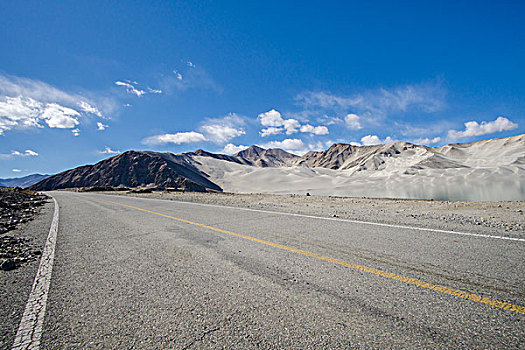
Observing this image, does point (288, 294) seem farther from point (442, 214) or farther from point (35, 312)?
point (442, 214)

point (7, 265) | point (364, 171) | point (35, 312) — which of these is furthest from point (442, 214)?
point (364, 171)

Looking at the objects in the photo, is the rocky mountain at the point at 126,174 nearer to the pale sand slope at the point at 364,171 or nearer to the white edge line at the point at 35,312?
the pale sand slope at the point at 364,171

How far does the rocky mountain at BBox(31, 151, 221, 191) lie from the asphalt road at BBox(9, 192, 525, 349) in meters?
89.5

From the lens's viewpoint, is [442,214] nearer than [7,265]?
No

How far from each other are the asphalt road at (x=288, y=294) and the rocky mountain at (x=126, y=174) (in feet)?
294

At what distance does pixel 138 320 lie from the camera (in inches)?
80.8

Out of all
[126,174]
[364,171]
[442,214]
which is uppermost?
[364,171]

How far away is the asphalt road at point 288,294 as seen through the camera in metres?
1.76

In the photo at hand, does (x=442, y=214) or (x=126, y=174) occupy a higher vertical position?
(x=126, y=174)

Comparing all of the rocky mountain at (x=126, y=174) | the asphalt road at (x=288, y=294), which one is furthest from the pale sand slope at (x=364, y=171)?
the asphalt road at (x=288, y=294)

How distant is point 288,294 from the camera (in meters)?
2.41

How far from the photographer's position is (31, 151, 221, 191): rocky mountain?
9526 centimetres

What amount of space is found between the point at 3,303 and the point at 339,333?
328 cm

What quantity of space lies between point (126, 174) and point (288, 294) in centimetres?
11370
